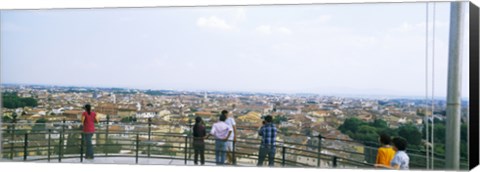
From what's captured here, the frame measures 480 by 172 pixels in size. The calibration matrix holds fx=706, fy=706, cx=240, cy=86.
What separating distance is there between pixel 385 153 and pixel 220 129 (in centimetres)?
239

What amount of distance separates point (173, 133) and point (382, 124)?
297 centimetres

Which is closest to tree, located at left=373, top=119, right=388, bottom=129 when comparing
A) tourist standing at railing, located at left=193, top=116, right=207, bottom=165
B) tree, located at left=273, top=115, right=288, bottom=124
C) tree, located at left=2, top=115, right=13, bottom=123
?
tree, located at left=273, top=115, right=288, bottom=124

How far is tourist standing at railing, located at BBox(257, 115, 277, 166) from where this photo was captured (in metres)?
9.67

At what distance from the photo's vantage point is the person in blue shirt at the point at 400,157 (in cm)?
841

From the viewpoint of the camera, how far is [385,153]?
8.59 m

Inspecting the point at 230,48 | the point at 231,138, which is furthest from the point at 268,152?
the point at 230,48

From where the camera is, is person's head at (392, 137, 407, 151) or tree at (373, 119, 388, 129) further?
tree at (373, 119, 388, 129)

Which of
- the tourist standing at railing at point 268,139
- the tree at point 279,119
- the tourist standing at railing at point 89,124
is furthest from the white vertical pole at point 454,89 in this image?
the tourist standing at railing at point 89,124

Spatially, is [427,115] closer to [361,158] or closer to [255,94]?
[361,158]

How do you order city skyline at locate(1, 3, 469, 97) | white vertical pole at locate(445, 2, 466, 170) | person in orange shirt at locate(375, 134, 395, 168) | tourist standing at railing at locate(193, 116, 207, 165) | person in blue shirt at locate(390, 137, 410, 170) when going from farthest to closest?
tourist standing at railing at locate(193, 116, 207, 165) < city skyline at locate(1, 3, 469, 97) < white vertical pole at locate(445, 2, 466, 170) < person in orange shirt at locate(375, 134, 395, 168) < person in blue shirt at locate(390, 137, 410, 170)

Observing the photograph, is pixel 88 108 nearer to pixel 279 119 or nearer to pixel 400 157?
pixel 279 119

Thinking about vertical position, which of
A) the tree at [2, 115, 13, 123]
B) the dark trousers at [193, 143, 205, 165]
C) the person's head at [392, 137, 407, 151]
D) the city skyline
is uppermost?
the city skyline

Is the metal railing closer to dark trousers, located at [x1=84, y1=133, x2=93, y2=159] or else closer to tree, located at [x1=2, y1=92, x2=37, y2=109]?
dark trousers, located at [x1=84, y1=133, x2=93, y2=159]

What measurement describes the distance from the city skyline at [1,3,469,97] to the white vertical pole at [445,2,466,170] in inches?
4.4
